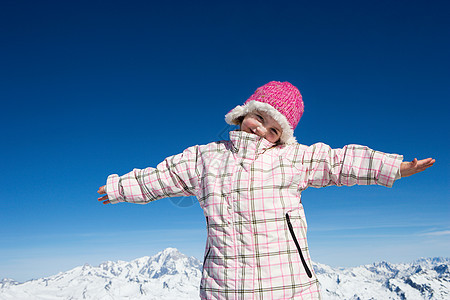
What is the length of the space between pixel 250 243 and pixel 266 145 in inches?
40.7

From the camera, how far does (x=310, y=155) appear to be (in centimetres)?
369

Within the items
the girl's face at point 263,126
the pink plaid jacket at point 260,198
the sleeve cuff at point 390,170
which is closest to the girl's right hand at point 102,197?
the pink plaid jacket at point 260,198

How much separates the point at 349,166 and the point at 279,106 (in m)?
0.95

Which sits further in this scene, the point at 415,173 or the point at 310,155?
the point at 310,155

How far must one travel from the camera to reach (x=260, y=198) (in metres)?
3.37

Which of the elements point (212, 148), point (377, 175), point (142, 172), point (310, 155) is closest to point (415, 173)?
point (377, 175)

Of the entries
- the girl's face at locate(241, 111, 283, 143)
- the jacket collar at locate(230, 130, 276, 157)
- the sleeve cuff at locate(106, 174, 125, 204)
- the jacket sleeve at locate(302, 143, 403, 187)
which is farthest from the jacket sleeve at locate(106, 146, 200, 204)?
the jacket sleeve at locate(302, 143, 403, 187)

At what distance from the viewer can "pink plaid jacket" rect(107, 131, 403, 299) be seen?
3.23 meters

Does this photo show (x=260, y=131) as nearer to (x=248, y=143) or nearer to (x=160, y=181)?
(x=248, y=143)

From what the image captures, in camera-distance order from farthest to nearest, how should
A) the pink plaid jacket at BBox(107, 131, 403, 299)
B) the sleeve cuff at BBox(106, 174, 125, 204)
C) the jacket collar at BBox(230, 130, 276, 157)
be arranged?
the sleeve cuff at BBox(106, 174, 125, 204) < the jacket collar at BBox(230, 130, 276, 157) < the pink plaid jacket at BBox(107, 131, 403, 299)

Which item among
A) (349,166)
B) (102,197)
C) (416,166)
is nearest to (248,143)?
(349,166)

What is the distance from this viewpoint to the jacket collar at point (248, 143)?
368 cm

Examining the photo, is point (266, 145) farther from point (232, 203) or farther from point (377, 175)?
point (377, 175)

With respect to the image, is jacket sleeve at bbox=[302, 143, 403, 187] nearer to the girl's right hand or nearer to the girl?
the girl
